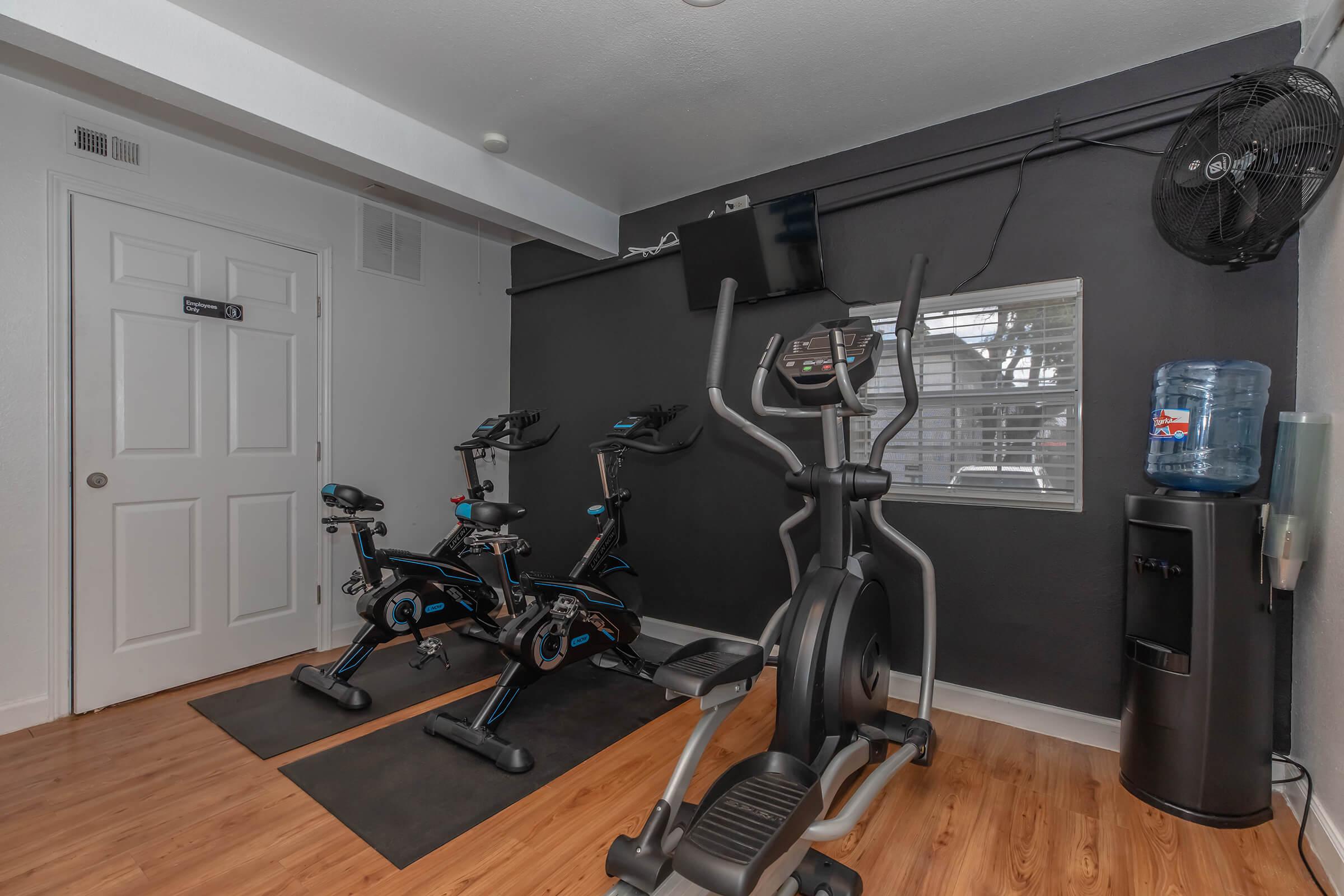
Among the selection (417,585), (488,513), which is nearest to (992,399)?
(488,513)

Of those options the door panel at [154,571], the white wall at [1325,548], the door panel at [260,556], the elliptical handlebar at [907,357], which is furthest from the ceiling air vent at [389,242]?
the white wall at [1325,548]

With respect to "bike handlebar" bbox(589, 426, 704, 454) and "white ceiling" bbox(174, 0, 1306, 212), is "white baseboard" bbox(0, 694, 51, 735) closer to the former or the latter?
A: "bike handlebar" bbox(589, 426, 704, 454)

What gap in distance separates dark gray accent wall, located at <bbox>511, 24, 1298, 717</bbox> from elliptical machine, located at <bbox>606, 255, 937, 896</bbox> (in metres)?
0.65

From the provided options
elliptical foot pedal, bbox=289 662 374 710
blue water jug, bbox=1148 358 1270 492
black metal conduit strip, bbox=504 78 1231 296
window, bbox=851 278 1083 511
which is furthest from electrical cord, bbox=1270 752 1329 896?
elliptical foot pedal, bbox=289 662 374 710

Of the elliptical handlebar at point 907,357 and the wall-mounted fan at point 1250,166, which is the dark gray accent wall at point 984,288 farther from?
the elliptical handlebar at point 907,357

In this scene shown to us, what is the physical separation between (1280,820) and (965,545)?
1250mm

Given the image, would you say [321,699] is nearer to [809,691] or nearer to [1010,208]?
[809,691]

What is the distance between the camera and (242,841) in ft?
6.01

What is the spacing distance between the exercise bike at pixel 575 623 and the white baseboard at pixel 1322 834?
2385 millimetres

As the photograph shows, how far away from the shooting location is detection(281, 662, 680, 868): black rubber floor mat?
6.27 feet

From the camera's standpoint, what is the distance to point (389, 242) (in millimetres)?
3850

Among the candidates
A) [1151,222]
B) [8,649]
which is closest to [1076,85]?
[1151,222]

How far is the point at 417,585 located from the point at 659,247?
2.38m

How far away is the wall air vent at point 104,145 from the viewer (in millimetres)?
2652
